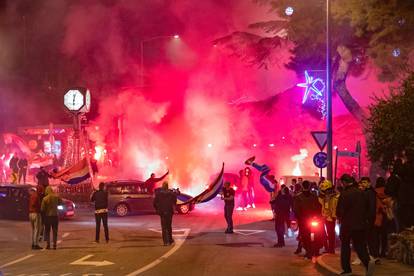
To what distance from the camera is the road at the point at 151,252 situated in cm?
1292

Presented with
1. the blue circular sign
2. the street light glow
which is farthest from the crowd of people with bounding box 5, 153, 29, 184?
the blue circular sign

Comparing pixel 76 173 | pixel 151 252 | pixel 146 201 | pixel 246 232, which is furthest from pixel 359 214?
pixel 76 173

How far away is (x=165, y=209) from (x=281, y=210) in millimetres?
3206

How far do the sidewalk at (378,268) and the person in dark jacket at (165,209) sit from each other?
5066 millimetres

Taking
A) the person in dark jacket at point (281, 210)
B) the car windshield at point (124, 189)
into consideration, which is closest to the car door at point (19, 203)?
the car windshield at point (124, 189)

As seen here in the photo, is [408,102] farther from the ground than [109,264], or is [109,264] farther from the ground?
[408,102]

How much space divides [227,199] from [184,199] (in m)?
8.24

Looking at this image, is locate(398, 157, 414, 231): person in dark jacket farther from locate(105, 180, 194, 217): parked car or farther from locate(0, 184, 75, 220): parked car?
locate(0, 184, 75, 220): parked car

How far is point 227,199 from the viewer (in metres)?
21.1

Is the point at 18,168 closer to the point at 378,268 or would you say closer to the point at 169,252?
the point at 169,252

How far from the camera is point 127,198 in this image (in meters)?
27.8

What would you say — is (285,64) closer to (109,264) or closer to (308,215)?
(308,215)

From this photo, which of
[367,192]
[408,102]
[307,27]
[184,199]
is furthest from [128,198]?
[367,192]

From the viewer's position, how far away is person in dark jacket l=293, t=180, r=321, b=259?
14602 millimetres
